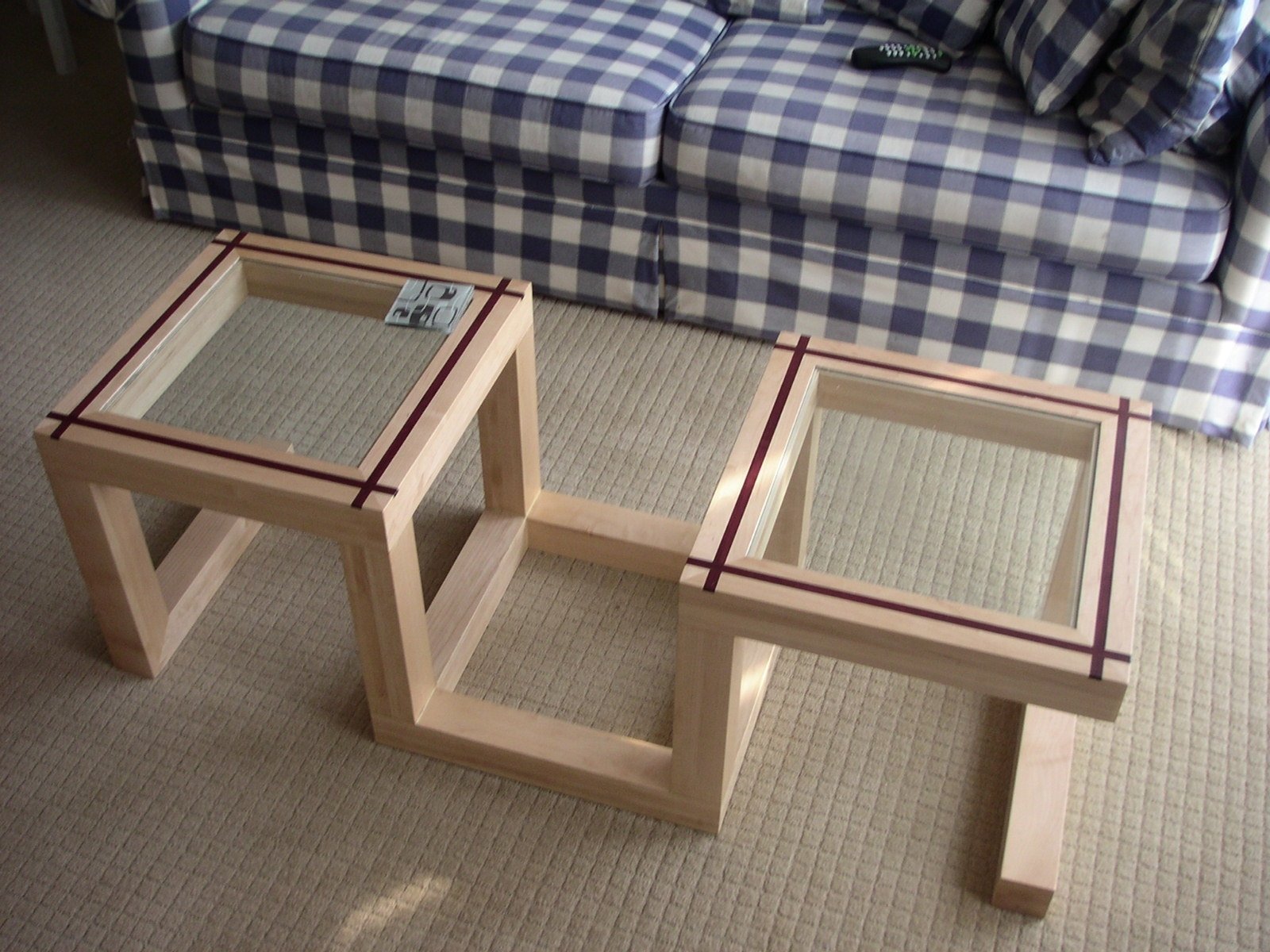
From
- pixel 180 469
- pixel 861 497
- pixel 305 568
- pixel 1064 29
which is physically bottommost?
pixel 305 568

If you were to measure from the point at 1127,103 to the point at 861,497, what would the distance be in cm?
80

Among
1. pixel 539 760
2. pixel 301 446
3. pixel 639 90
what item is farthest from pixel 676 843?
pixel 639 90

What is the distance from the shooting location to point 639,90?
2.07m

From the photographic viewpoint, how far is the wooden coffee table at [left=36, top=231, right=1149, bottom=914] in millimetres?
1248

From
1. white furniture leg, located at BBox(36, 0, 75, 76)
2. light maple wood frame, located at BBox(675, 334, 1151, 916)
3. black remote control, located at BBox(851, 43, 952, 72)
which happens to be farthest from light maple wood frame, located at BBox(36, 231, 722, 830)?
white furniture leg, located at BBox(36, 0, 75, 76)

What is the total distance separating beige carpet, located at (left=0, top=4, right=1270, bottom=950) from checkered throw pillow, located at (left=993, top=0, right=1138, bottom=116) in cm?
65

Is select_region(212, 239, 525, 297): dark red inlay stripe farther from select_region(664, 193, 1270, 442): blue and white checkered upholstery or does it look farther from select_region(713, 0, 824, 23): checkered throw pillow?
select_region(713, 0, 824, 23): checkered throw pillow

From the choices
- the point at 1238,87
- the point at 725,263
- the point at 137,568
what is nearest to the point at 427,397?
the point at 137,568

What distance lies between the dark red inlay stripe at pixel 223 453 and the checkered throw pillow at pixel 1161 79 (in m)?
1.20

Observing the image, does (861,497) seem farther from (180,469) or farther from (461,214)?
(461,214)

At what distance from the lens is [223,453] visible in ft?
4.58

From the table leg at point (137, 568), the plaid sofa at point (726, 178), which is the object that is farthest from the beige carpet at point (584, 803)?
the plaid sofa at point (726, 178)

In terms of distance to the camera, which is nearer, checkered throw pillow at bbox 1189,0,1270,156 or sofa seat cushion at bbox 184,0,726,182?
checkered throw pillow at bbox 1189,0,1270,156

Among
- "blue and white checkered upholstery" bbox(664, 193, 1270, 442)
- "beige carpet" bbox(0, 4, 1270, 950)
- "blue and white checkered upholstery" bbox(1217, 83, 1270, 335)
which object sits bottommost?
"beige carpet" bbox(0, 4, 1270, 950)
